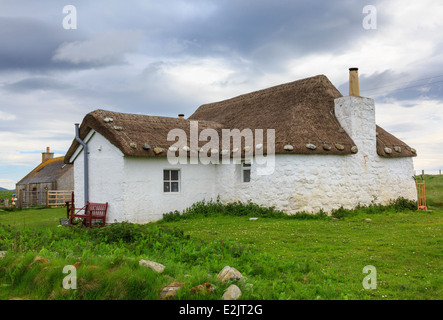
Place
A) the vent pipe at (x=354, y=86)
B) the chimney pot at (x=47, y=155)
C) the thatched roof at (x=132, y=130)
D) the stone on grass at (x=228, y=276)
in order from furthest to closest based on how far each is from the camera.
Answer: the chimney pot at (x=47, y=155)
the vent pipe at (x=354, y=86)
the thatched roof at (x=132, y=130)
the stone on grass at (x=228, y=276)

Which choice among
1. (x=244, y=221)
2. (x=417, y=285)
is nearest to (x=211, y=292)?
(x=417, y=285)

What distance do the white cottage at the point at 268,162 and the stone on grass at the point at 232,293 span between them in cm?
1023

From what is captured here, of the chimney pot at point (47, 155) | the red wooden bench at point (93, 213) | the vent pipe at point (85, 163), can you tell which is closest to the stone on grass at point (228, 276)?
the red wooden bench at point (93, 213)

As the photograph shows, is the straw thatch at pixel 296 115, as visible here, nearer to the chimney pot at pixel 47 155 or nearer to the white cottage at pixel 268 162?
the white cottage at pixel 268 162

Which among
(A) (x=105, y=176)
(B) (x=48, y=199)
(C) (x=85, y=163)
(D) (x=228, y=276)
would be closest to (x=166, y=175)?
(A) (x=105, y=176)

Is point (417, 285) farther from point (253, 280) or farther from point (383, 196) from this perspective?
point (383, 196)

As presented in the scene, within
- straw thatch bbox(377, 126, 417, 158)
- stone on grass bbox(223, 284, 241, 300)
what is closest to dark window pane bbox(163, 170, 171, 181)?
straw thatch bbox(377, 126, 417, 158)

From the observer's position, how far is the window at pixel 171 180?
53.4ft

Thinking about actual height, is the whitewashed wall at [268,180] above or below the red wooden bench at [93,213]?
above

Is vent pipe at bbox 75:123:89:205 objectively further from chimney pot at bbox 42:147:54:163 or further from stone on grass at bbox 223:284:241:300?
chimney pot at bbox 42:147:54:163

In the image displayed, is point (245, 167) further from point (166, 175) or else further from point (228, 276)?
point (228, 276)

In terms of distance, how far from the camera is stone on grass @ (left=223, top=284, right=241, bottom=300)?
5.00 m

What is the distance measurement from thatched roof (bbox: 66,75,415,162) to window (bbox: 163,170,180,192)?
1.18 meters
